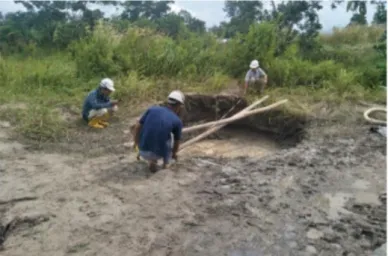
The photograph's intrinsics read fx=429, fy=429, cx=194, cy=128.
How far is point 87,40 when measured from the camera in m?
10.8

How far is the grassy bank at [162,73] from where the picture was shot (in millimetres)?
8500

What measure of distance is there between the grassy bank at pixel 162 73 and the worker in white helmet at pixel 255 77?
29cm

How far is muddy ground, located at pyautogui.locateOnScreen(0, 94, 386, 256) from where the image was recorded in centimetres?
368

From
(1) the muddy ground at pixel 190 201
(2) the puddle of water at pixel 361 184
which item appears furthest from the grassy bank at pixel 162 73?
(2) the puddle of water at pixel 361 184

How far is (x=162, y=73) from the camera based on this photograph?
993 centimetres

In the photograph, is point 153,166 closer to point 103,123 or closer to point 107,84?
point 107,84

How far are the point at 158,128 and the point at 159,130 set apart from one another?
3cm

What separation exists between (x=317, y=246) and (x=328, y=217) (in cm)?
66

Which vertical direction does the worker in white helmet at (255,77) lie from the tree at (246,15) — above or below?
below

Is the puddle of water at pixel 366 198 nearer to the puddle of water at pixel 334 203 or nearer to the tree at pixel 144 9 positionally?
the puddle of water at pixel 334 203

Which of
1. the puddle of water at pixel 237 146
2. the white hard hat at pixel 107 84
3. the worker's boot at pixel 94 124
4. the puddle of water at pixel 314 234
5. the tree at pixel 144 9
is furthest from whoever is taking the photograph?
the tree at pixel 144 9

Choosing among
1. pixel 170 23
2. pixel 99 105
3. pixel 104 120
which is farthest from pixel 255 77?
pixel 170 23

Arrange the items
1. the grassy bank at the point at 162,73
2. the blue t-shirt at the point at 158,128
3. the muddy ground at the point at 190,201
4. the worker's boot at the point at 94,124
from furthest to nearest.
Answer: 1. the grassy bank at the point at 162,73
2. the worker's boot at the point at 94,124
3. the blue t-shirt at the point at 158,128
4. the muddy ground at the point at 190,201

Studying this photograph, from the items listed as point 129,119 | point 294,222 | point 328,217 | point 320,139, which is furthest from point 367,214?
point 129,119
